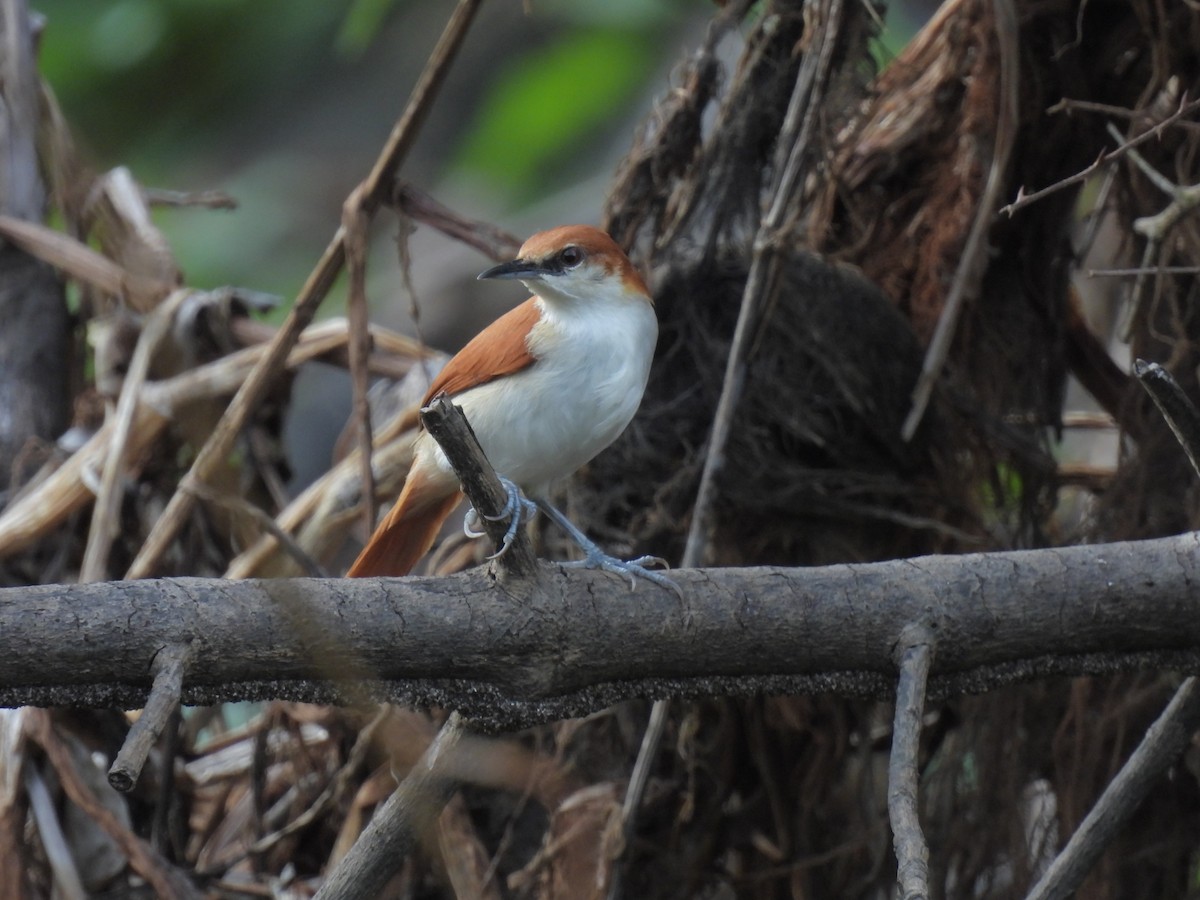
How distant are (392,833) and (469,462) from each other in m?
0.69

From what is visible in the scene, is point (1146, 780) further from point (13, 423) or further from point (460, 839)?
point (13, 423)

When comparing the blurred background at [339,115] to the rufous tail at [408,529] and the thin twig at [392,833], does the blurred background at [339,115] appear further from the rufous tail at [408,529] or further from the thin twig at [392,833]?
the thin twig at [392,833]

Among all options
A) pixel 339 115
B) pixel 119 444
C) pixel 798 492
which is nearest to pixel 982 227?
pixel 798 492

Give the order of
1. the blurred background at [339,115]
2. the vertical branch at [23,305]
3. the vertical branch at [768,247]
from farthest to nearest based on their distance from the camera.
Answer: the vertical branch at [23,305] → the vertical branch at [768,247] → the blurred background at [339,115]

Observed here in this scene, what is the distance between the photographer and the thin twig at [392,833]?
2096mm

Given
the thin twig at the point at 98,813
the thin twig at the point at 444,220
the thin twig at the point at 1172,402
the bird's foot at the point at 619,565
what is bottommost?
the thin twig at the point at 98,813

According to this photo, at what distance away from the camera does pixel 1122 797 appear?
2238 mm

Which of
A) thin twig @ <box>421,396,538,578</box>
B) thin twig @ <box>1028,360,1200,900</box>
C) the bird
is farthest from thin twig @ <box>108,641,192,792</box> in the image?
thin twig @ <box>1028,360,1200,900</box>

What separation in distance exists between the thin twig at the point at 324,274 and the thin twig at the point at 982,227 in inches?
48.0

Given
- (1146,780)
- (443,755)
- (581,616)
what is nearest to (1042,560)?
(1146,780)

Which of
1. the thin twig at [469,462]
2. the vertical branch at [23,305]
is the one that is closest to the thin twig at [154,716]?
the thin twig at [469,462]

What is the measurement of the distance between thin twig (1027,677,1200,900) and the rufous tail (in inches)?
53.6

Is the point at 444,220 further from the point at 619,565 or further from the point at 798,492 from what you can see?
the point at 619,565

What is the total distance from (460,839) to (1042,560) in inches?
61.2
